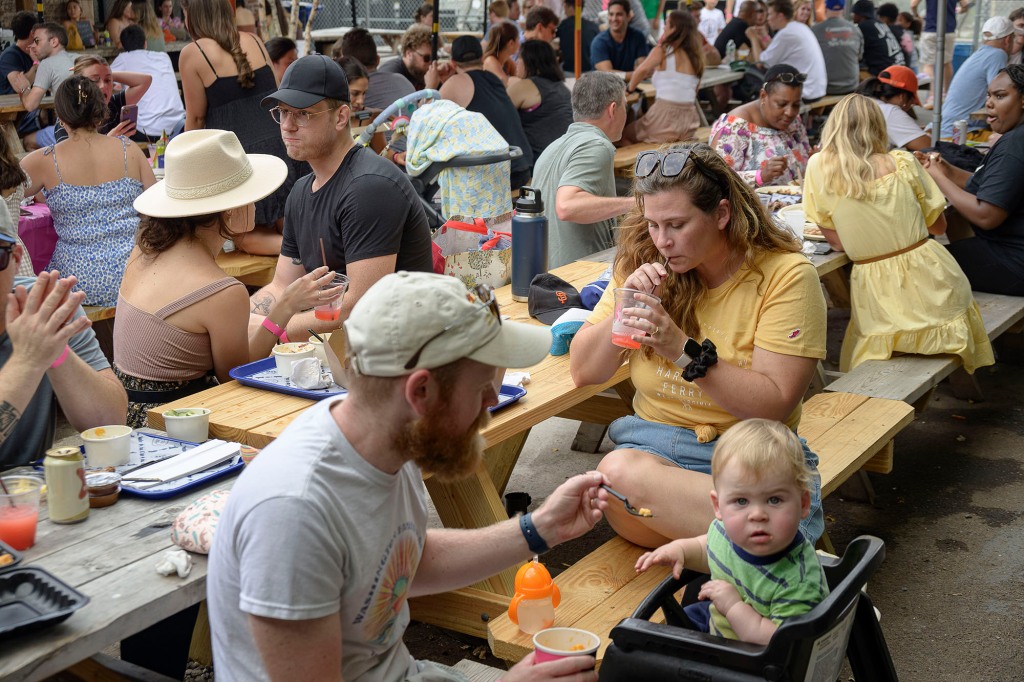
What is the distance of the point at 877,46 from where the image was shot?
47.1ft

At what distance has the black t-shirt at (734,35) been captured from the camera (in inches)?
595

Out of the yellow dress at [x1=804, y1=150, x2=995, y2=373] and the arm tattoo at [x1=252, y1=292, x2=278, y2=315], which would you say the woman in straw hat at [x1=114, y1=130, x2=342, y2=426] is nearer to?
the arm tattoo at [x1=252, y1=292, x2=278, y2=315]

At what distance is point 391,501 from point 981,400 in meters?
4.97

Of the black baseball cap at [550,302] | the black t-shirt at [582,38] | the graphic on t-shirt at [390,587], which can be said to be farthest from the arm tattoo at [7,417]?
the black t-shirt at [582,38]

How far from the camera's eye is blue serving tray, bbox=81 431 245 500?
2641 mm

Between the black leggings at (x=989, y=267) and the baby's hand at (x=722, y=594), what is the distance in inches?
168

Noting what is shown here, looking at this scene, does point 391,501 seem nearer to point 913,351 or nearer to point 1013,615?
point 1013,615

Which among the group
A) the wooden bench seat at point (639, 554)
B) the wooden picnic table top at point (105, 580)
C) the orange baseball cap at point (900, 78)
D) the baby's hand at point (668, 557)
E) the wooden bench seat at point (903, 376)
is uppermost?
the orange baseball cap at point (900, 78)

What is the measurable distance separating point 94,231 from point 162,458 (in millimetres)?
3260

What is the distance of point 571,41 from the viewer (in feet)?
46.1

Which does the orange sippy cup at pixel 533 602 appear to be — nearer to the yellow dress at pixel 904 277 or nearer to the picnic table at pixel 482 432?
the picnic table at pixel 482 432

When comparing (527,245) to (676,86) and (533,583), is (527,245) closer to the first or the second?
(533,583)

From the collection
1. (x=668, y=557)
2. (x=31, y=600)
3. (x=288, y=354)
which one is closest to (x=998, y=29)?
(x=288, y=354)

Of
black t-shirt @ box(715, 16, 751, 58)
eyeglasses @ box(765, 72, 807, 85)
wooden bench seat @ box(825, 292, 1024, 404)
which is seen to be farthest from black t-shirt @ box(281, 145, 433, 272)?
black t-shirt @ box(715, 16, 751, 58)
